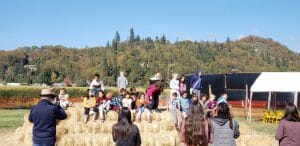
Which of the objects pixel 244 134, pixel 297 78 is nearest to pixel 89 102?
pixel 244 134

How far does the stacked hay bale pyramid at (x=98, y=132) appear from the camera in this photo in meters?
14.2

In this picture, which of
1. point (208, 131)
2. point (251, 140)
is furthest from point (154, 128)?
point (208, 131)

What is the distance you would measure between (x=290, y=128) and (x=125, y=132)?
2488mm

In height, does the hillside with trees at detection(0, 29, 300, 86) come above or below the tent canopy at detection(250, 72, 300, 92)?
above

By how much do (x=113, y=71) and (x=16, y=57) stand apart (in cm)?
6926

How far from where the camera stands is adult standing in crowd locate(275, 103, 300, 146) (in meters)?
6.97

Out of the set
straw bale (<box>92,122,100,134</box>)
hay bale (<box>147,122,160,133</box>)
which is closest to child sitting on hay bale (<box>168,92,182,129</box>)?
hay bale (<box>147,122,160,133</box>)

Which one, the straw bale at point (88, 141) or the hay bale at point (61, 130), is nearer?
the straw bale at point (88, 141)

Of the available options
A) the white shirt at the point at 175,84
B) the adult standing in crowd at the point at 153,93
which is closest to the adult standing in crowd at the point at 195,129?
the adult standing in crowd at the point at 153,93

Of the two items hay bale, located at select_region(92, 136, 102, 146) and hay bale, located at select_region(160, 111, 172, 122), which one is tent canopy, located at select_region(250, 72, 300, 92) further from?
hay bale, located at select_region(92, 136, 102, 146)

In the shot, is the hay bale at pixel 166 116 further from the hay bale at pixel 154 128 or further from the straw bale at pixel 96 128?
the straw bale at pixel 96 128

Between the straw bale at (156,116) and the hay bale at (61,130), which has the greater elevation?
the straw bale at (156,116)

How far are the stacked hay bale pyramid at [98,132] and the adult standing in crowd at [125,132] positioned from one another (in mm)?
7820

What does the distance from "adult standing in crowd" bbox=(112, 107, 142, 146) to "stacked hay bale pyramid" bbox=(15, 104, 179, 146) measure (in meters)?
7.82
